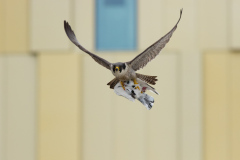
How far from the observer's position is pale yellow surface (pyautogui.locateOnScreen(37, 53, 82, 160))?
8250 mm

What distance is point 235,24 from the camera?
7.88 m

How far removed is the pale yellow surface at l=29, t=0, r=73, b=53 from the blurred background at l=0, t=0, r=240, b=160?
0.01 metres

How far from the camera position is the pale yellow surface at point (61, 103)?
8.25m

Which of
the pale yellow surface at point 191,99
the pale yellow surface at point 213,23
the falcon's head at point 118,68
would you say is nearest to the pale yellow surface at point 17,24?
the pale yellow surface at point 191,99

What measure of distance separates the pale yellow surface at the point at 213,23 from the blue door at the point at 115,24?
83 centimetres

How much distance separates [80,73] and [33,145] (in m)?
1.21

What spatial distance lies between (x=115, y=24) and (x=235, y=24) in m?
1.49

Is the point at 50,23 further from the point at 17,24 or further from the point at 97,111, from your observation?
the point at 97,111

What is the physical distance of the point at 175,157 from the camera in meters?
8.15

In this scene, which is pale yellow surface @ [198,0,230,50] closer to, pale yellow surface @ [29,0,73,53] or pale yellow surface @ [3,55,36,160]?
pale yellow surface @ [29,0,73,53]

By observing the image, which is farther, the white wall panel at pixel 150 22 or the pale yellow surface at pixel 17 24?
the pale yellow surface at pixel 17 24

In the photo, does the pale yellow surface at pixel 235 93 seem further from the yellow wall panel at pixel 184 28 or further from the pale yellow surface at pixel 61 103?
the pale yellow surface at pixel 61 103

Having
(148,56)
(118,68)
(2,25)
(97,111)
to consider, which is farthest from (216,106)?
(118,68)

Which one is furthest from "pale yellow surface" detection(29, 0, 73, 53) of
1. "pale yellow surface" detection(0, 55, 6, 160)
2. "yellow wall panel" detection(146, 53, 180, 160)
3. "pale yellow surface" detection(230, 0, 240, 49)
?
"pale yellow surface" detection(230, 0, 240, 49)
